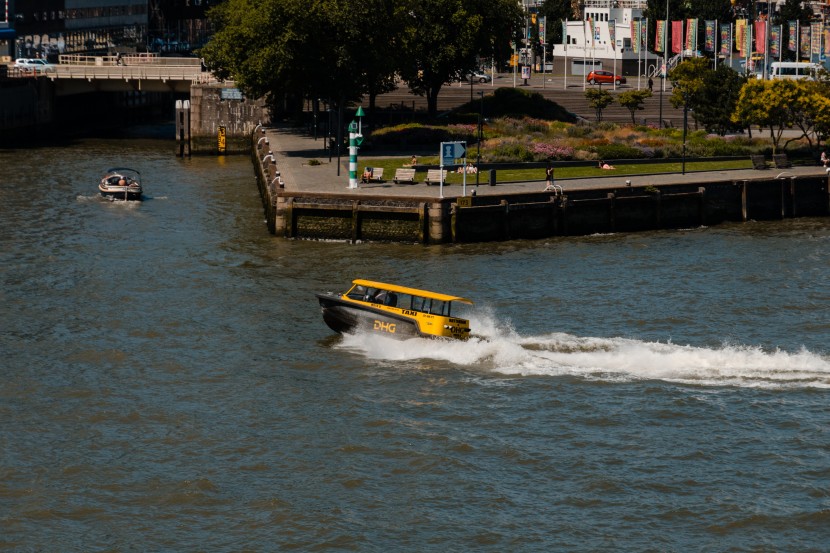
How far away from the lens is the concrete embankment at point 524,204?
7462cm

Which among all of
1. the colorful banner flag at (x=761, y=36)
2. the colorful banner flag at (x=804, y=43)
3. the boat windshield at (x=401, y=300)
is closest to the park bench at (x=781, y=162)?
the boat windshield at (x=401, y=300)

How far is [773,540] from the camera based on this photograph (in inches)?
1443

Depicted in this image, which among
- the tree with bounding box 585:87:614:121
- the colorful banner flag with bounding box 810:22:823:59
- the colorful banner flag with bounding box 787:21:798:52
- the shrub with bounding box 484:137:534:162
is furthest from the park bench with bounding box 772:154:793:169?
the colorful banner flag with bounding box 787:21:798:52

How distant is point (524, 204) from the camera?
76000 mm

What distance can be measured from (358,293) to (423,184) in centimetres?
2759

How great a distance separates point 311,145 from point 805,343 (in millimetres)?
56064

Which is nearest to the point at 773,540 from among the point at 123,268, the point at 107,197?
the point at 123,268

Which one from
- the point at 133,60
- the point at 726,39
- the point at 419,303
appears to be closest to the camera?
the point at 419,303

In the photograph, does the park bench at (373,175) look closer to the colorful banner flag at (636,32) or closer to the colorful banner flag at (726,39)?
the colorful banner flag at (726,39)

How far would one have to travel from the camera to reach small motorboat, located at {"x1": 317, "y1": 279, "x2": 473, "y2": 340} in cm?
5206

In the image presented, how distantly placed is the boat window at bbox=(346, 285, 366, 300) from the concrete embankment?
19654mm

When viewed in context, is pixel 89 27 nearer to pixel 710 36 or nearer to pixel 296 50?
pixel 710 36

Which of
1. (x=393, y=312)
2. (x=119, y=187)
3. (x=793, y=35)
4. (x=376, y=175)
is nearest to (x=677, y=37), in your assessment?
(x=793, y=35)

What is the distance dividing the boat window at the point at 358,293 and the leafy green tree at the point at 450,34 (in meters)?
55.3
